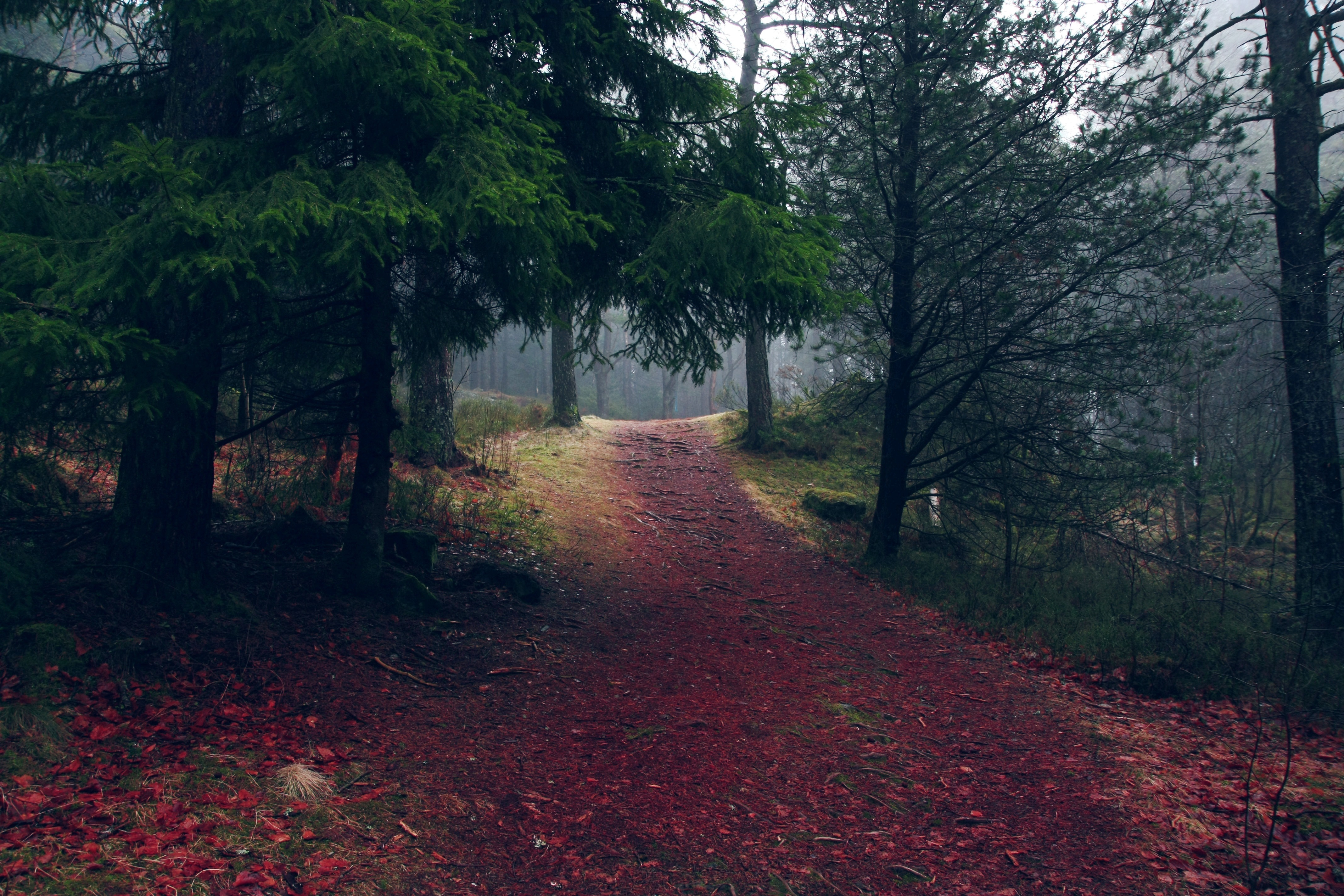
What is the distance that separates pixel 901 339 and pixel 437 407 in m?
7.54

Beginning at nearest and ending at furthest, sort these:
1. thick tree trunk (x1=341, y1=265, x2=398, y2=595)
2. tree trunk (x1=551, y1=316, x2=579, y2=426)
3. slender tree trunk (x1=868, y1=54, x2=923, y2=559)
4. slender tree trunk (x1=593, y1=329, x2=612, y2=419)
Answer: thick tree trunk (x1=341, y1=265, x2=398, y2=595)
slender tree trunk (x1=868, y1=54, x2=923, y2=559)
tree trunk (x1=551, y1=316, x2=579, y2=426)
slender tree trunk (x1=593, y1=329, x2=612, y2=419)

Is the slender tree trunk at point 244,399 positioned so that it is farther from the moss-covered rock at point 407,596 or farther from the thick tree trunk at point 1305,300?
the thick tree trunk at point 1305,300

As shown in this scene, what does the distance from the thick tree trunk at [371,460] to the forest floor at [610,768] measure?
0.33m

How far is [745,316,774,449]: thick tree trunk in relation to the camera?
15.8 meters

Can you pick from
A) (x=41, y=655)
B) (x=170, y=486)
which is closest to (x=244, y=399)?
(x=170, y=486)

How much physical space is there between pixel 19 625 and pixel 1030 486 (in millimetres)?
10566

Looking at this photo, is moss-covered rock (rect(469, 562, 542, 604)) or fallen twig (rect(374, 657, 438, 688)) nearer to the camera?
fallen twig (rect(374, 657, 438, 688))

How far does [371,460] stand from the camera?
A: 6395 mm

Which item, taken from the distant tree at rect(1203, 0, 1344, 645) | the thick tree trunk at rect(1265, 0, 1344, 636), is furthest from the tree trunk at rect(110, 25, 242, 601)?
the thick tree trunk at rect(1265, 0, 1344, 636)

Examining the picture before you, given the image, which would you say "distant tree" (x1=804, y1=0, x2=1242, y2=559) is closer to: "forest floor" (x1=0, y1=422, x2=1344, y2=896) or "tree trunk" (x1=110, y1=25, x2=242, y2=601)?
"forest floor" (x1=0, y1=422, x2=1344, y2=896)

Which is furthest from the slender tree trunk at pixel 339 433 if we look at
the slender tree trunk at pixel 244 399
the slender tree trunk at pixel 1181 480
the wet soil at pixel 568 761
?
the slender tree trunk at pixel 1181 480

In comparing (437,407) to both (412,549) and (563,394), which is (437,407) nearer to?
(412,549)

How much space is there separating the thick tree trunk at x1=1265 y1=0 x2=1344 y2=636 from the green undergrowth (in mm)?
954

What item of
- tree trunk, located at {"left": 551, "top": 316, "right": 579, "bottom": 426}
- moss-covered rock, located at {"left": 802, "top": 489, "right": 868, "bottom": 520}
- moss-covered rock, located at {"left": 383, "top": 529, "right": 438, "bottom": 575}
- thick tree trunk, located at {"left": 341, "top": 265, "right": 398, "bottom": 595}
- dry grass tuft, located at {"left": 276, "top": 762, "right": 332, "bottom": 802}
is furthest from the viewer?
tree trunk, located at {"left": 551, "top": 316, "right": 579, "bottom": 426}
